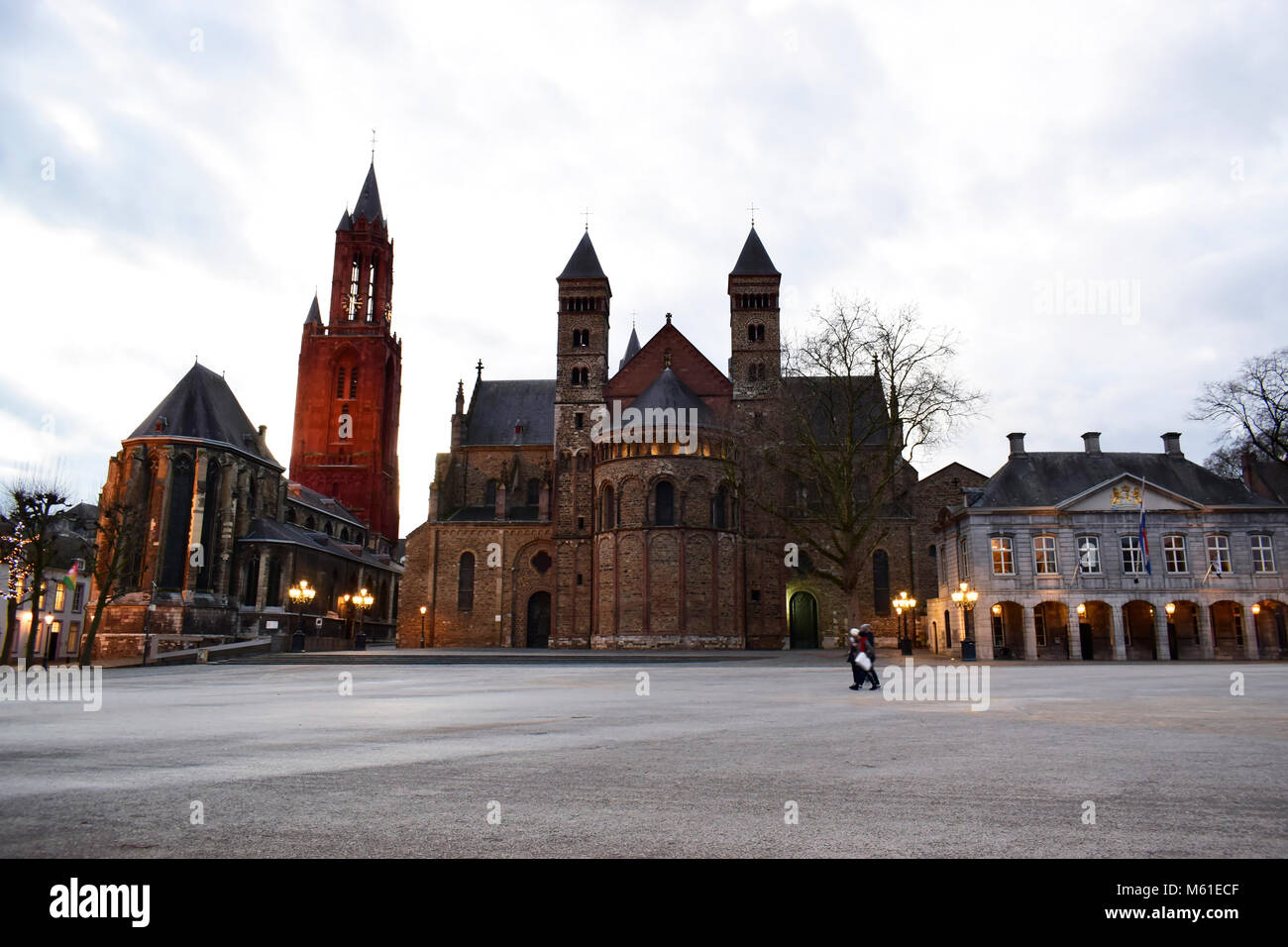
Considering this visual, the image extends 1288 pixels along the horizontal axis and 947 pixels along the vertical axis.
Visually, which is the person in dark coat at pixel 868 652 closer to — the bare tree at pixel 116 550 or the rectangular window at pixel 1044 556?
the rectangular window at pixel 1044 556

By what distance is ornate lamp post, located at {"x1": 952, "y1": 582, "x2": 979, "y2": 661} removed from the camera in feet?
112

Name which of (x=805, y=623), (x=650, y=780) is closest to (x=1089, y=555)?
(x=805, y=623)

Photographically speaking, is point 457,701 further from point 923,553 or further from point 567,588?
point 923,553

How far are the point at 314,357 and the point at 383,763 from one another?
261ft

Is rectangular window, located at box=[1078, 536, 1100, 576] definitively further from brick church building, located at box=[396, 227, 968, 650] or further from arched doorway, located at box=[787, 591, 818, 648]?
arched doorway, located at box=[787, 591, 818, 648]

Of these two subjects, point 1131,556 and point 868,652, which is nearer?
point 868,652

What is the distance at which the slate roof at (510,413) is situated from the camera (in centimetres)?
5884

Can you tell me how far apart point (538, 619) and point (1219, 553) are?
3628 cm

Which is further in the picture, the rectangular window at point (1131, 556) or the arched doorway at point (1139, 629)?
the arched doorway at point (1139, 629)

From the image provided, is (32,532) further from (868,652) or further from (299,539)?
(868,652)

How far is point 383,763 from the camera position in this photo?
22.9 ft

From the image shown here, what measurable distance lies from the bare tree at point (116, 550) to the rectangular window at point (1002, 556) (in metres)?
41.6

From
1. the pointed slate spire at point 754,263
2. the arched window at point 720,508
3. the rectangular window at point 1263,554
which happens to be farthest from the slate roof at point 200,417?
the rectangular window at point 1263,554

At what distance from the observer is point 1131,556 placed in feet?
131
